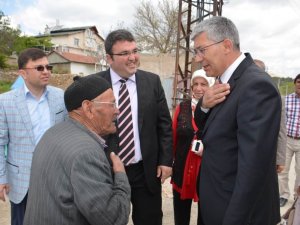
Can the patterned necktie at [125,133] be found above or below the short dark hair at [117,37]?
below

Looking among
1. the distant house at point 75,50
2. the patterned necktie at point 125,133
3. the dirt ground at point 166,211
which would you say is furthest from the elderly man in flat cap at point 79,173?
the distant house at point 75,50

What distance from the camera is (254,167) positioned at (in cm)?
165

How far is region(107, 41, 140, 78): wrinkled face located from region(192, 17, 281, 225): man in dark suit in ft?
2.80

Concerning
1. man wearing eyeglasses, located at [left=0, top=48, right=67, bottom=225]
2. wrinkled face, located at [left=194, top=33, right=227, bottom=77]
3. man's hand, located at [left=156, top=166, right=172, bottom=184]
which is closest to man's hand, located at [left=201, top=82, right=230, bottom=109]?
wrinkled face, located at [left=194, top=33, right=227, bottom=77]

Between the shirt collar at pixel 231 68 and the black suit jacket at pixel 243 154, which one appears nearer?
the black suit jacket at pixel 243 154

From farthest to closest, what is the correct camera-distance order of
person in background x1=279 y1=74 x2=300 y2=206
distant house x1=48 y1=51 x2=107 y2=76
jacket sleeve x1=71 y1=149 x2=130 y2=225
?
distant house x1=48 y1=51 x2=107 y2=76
person in background x1=279 y1=74 x2=300 y2=206
jacket sleeve x1=71 y1=149 x2=130 y2=225

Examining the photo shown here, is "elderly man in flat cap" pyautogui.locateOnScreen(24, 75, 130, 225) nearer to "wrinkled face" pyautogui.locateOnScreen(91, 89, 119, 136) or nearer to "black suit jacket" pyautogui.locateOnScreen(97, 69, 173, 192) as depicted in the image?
"wrinkled face" pyautogui.locateOnScreen(91, 89, 119, 136)

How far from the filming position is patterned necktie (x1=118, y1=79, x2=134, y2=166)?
2.74m

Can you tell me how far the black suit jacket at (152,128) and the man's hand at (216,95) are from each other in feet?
2.87

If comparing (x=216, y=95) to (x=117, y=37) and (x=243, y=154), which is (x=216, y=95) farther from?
(x=117, y=37)

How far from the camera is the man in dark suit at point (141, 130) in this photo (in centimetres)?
274

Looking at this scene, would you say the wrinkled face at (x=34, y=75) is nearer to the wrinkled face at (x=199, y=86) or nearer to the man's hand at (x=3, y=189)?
the man's hand at (x=3, y=189)

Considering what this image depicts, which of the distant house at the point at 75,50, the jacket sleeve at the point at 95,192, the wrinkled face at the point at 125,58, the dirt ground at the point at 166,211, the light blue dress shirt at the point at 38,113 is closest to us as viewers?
the jacket sleeve at the point at 95,192

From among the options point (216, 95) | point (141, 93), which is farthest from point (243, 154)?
point (141, 93)
